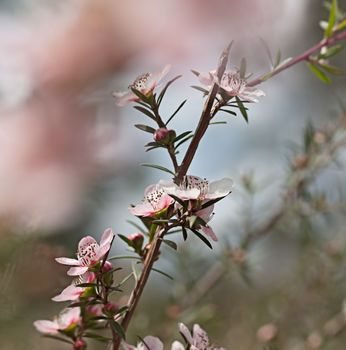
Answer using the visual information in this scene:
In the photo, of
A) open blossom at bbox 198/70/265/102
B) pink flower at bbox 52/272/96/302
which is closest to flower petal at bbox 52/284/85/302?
pink flower at bbox 52/272/96/302

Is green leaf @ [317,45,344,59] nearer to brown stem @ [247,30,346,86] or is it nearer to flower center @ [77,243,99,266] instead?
brown stem @ [247,30,346,86]

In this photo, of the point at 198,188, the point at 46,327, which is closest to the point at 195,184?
the point at 198,188

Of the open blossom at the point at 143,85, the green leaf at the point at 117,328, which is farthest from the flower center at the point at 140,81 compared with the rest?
the green leaf at the point at 117,328

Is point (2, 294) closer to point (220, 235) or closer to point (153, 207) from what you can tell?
point (153, 207)

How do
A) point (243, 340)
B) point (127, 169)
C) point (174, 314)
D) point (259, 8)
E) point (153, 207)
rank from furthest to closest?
1. point (243, 340)
2. point (174, 314)
3. point (127, 169)
4. point (259, 8)
5. point (153, 207)

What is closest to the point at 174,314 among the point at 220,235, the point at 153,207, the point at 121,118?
the point at 220,235

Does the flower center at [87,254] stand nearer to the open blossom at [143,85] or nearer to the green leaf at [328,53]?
the open blossom at [143,85]
